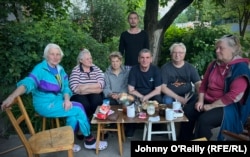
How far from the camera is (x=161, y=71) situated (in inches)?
146

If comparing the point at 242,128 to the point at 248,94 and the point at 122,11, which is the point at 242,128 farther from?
the point at 122,11

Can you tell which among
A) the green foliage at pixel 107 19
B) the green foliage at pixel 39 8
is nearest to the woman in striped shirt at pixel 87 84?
the green foliage at pixel 39 8

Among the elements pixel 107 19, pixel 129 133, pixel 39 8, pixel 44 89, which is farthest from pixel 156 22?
pixel 107 19

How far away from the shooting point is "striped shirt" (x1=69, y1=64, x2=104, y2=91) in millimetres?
3703

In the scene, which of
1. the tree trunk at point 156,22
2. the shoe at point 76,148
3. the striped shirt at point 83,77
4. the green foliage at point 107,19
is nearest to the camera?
the shoe at point 76,148

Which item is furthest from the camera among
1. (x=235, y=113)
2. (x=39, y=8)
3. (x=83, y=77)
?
(x=39, y=8)

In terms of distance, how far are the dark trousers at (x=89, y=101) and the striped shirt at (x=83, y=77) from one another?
15cm

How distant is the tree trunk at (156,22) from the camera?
547 centimetres

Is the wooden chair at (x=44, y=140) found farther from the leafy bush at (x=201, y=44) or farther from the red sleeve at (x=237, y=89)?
the leafy bush at (x=201, y=44)

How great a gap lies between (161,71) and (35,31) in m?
2.31

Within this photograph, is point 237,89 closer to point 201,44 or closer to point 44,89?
point 44,89

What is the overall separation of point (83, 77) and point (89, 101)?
0.34m

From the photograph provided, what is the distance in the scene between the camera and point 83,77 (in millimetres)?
3736

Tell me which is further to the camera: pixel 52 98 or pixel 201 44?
pixel 201 44
